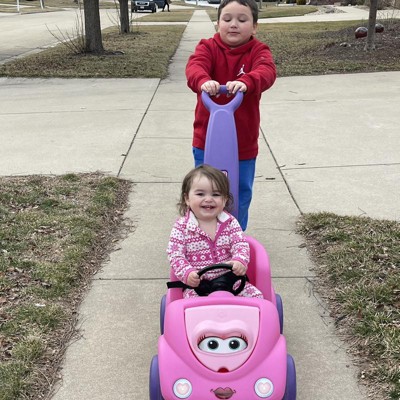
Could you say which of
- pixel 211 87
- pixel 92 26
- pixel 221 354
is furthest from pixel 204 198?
pixel 92 26

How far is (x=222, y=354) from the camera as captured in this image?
81.8 inches

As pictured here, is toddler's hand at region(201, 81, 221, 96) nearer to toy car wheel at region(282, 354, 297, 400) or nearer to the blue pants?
the blue pants

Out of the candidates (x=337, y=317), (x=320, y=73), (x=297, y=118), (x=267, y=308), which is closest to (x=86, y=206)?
(x=337, y=317)

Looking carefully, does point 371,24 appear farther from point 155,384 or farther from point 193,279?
point 155,384

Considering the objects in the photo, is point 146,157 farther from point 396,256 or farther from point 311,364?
point 311,364

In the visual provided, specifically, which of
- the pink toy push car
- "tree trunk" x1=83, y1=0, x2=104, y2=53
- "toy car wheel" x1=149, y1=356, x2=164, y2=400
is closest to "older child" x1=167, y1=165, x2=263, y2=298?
the pink toy push car

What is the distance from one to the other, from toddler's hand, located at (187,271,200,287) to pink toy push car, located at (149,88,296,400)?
117mm

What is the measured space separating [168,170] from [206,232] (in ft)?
9.19

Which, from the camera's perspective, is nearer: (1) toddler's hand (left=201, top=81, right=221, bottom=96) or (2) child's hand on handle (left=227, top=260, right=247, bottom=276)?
(2) child's hand on handle (left=227, top=260, right=247, bottom=276)

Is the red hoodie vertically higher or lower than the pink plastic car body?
higher

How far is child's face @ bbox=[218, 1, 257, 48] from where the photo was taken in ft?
9.48

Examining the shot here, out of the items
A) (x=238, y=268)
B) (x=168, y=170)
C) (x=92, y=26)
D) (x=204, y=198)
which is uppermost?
(x=204, y=198)

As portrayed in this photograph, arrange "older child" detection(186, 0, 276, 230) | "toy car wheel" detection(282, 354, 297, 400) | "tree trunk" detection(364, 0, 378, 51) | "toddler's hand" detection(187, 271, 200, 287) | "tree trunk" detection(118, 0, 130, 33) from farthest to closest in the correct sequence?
"tree trunk" detection(118, 0, 130, 33) < "tree trunk" detection(364, 0, 378, 51) < "older child" detection(186, 0, 276, 230) < "toddler's hand" detection(187, 271, 200, 287) < "toy car wheel" detection(282, 354, 297, 400)

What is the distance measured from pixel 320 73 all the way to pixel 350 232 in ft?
22.6
